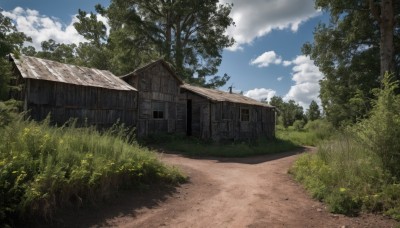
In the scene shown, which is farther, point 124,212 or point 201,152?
point 201,152

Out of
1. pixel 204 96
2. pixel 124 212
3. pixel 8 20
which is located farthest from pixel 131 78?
pixel 124 212

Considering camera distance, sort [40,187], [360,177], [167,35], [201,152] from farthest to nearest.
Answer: [167,35] < [201,152] < [360,177] < [40,187]

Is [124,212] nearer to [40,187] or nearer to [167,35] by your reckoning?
[40,187]

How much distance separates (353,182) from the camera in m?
6.96

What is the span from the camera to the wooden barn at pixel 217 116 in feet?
63.8

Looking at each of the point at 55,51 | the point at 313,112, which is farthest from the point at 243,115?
the point at 313,112

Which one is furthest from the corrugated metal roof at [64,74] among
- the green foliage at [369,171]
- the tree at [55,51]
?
the tree at [55,51]

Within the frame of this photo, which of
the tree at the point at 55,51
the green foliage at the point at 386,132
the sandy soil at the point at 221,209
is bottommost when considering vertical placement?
the sandy soil at the point at 221,209

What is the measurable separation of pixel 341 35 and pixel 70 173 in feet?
68.6

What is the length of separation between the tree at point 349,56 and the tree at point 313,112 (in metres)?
33.6

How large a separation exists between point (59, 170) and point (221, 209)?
11.0 feet

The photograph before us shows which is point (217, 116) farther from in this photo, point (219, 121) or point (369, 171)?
point (369, 171)

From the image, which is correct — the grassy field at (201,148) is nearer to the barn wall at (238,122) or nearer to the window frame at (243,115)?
the barn wall at (238,122)

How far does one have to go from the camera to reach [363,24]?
64.0 feet
